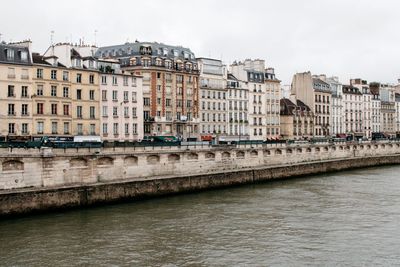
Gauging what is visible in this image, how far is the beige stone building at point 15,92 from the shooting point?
155 ft

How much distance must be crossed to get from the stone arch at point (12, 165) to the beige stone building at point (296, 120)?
54699 mm

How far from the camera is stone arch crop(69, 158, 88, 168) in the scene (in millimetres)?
36125

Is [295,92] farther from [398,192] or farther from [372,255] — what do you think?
[372,255]

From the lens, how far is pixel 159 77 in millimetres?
62594

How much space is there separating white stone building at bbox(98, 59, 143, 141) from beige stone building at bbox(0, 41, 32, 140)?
7837 millimetres

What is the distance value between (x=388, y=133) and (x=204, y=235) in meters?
85.8

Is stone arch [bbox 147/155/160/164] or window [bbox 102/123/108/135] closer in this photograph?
stone arch [bbox 147/155/160/164]

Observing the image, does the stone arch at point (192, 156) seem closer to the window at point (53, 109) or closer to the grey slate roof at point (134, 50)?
the window at point (53, 109)

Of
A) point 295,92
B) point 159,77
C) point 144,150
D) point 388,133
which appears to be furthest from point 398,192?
point 388,133

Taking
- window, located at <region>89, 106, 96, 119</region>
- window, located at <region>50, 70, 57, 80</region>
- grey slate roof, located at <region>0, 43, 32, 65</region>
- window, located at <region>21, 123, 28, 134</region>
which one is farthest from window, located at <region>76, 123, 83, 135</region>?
grey slate roof, located at <region>0, 43, 32, 65</region>

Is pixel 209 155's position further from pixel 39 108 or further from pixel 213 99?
pixel 213 99

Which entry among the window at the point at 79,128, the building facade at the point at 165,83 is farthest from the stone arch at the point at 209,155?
the building facade at the point at 165,83

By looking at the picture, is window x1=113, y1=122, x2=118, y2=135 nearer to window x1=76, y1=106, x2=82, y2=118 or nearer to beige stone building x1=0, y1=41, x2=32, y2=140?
window x1=76, y1=106, x2=82, y2=118

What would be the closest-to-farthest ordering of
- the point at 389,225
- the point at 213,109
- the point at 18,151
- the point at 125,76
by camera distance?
the point at 389,225 → the point at 18,151 → the point at 125,76 → the point at 213,109
